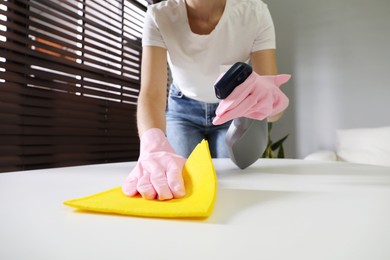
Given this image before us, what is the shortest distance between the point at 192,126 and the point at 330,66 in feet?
5.83

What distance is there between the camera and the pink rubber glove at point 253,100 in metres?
0.55

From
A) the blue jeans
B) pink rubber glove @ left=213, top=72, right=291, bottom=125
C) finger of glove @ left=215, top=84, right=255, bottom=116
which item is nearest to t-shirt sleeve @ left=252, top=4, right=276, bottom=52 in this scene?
the blue jeans

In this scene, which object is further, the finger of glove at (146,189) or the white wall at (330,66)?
the white wall at (330,66)

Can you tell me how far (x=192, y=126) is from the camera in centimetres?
112

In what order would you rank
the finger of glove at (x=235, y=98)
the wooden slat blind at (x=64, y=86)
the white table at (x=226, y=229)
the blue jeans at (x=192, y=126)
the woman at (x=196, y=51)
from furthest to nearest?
the wooden slat blind at (x=64, y=86) → the blue jeans at (x=192, y=126) → the woman at (x=196, y=51) → the finger of glove at (x=235, y=98) → the white table at (x=226, y=229)

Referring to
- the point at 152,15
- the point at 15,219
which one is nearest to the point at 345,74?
the point at 152,15

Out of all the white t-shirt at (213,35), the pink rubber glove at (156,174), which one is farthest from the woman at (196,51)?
the pink rubber glove at (156,174)

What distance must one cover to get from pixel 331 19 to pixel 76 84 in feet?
6.89

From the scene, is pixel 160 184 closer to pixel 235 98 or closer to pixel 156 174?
pixel 156 174

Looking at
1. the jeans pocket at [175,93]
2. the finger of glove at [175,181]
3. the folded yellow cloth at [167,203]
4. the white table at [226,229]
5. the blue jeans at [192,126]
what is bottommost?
the white table at [226,229]

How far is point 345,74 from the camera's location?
2.33 m

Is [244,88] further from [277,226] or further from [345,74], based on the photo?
[345,74]

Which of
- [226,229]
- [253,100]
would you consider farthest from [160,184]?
[253,100]

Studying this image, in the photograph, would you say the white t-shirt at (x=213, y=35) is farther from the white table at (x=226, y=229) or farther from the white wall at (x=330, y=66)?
the white wall at (x=330, y=66)
